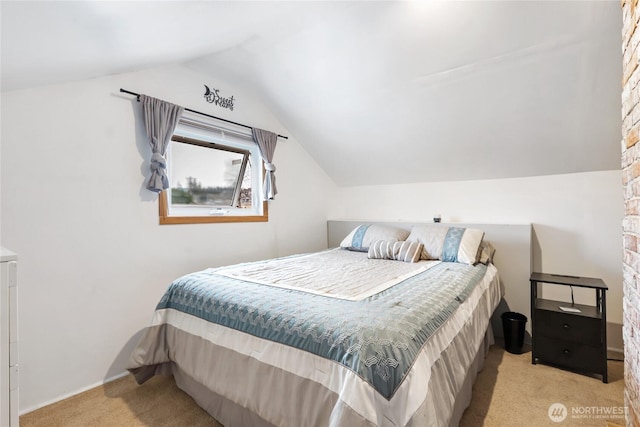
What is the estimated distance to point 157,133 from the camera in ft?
7.70

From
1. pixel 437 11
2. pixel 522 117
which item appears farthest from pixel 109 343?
pixel 522 117

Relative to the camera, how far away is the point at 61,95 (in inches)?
77.3

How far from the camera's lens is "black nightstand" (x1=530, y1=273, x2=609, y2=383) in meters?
2.05

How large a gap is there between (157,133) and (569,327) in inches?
130

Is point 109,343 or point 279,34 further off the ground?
point 279,34

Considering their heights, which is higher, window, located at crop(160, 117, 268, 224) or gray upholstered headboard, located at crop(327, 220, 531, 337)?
window, located at crop(160, 117, 268, 224)

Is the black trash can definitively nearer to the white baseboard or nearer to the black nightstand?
the black nightstand

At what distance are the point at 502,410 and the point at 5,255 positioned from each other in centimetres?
241

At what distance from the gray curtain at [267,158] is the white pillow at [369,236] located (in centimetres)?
97

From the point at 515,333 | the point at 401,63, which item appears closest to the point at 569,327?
the point at 515,333

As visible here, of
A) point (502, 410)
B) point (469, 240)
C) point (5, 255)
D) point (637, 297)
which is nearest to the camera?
point (5, 255)

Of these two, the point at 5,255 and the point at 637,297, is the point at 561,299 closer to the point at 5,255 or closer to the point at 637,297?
the point at 637,297

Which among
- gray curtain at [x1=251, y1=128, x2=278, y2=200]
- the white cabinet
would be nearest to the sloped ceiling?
gray curtain at [x1=251, y1=128, x2=278, y2=200]

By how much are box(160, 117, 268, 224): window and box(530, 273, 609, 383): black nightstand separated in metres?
2.56
